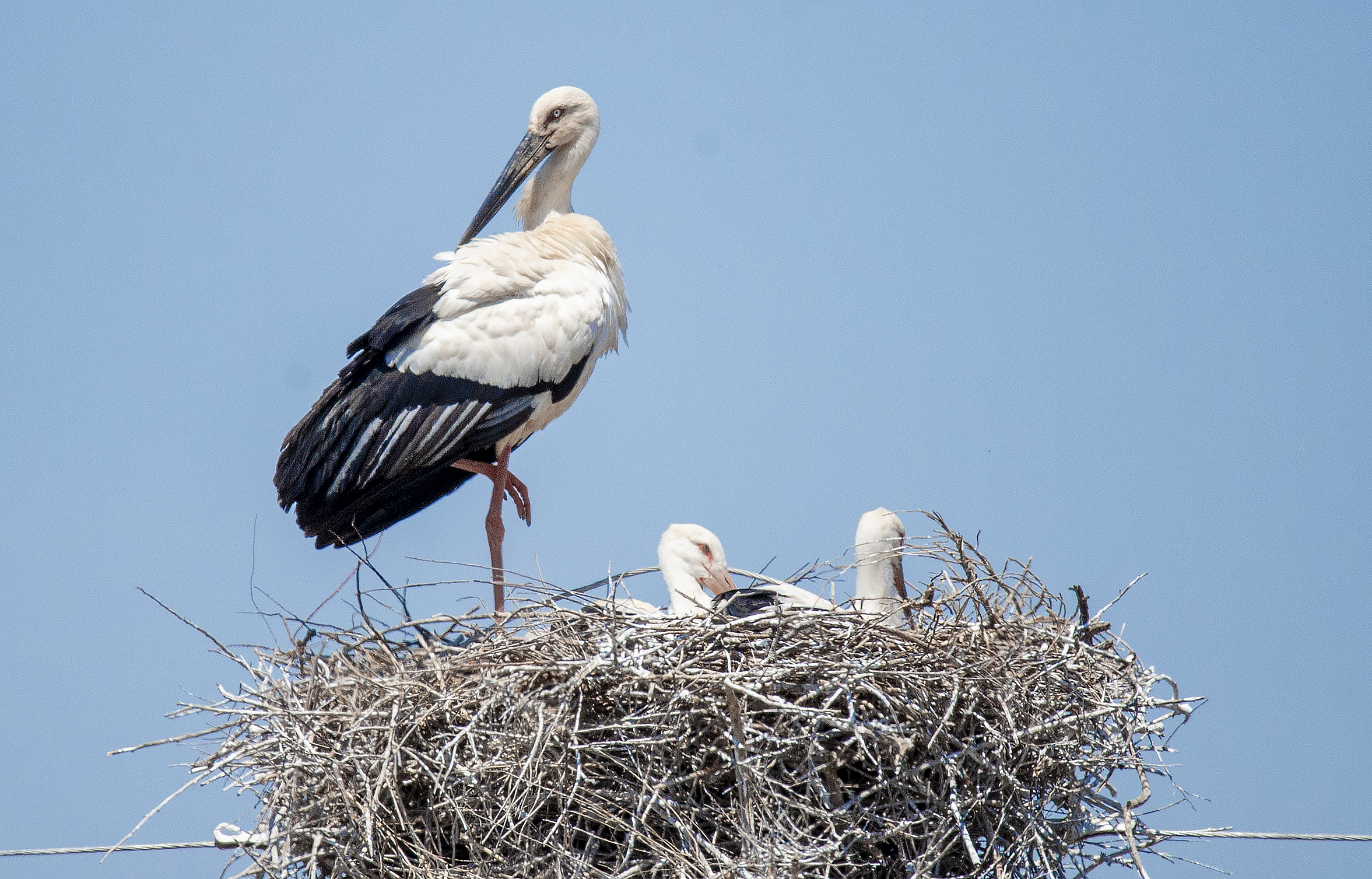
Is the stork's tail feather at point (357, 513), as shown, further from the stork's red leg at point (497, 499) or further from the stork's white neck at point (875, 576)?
the stork's white neck at point (875, 576)

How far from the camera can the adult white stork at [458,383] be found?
560 cm

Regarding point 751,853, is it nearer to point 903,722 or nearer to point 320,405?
point 903,722

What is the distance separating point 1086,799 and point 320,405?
299cm

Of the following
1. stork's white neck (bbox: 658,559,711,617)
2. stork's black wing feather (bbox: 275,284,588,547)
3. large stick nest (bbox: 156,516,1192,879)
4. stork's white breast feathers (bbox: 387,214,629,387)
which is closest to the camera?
large stick nest (bbox: 156,516,1192,879)

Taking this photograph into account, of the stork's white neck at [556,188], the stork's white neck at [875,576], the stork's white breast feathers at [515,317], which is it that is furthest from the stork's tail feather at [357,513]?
the stork's white neck at [875,576]

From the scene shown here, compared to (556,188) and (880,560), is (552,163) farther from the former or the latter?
(880,560)

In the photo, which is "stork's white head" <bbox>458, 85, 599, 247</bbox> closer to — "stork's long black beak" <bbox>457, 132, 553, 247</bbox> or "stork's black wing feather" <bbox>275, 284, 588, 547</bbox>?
"stork's long black beak" <bbox>457, 132, 553, 247</bbox>

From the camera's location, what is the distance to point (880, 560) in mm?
5188

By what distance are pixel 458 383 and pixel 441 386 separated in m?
0.06

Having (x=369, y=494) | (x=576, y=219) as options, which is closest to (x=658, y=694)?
(x=369, y=494)

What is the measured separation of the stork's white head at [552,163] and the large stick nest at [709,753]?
2.83 m

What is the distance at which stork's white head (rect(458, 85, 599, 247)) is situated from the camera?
668 cm

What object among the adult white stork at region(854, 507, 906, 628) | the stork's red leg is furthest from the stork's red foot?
the adult white stork at region(854, 507, 906, 628)

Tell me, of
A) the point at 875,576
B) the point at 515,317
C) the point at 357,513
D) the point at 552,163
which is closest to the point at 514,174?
the point at 552,163
